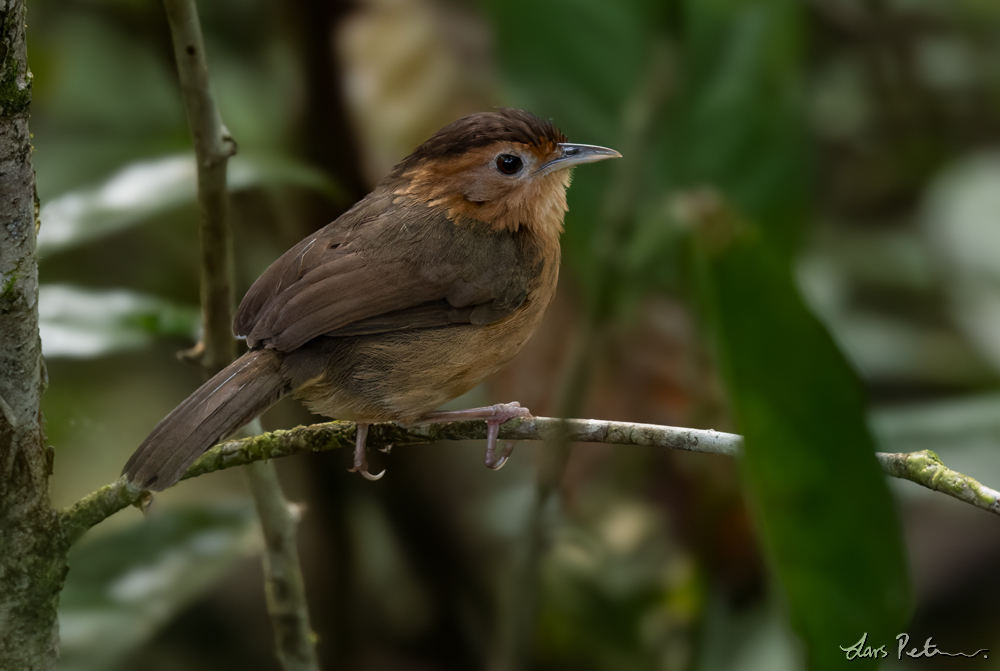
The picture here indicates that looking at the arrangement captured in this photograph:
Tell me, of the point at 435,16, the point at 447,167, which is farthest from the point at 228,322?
the point at 435,16

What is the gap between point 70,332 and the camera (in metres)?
2.84

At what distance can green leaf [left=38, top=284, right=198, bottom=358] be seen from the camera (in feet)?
9.16

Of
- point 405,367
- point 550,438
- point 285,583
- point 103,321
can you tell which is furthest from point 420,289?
point 103,321

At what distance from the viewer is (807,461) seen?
1.97 m

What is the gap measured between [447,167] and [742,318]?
0.85 metres

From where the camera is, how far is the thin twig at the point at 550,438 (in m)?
1.77

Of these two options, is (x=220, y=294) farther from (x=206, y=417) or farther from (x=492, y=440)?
(x=492, y=440)

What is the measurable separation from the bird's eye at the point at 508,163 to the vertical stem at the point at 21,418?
114 centimetres

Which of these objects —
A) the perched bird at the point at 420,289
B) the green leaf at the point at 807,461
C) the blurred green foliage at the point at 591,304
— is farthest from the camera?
the blurred green foliage at the point at 591,304

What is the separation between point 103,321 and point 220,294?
76 cm

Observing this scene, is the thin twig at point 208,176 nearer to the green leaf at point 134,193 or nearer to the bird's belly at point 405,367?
the bird's belly at point 405,367

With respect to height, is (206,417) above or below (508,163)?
below

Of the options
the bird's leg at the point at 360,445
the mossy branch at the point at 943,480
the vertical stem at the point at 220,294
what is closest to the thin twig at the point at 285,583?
the vertical stem at the point at 220,294

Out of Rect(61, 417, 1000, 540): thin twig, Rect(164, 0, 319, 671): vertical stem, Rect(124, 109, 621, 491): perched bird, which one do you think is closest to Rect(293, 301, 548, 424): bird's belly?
Rect(124, 109, 621, 491): perched bird
